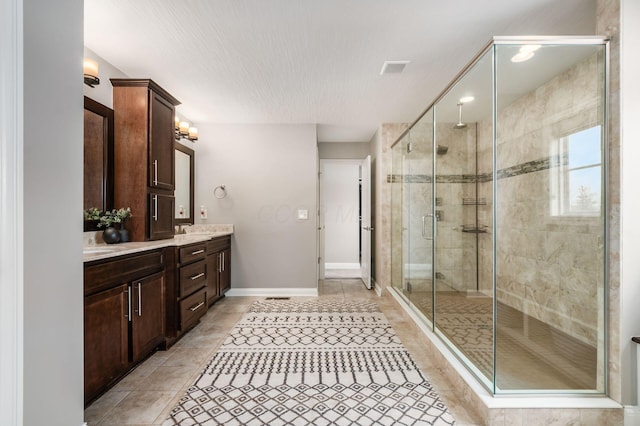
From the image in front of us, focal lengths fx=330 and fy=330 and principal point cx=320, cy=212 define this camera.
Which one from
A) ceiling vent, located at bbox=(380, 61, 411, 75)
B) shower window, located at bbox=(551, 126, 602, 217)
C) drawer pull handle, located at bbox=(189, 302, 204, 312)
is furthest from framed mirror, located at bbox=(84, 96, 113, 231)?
shower window, located at bbox=(551, 126, 602, 217)

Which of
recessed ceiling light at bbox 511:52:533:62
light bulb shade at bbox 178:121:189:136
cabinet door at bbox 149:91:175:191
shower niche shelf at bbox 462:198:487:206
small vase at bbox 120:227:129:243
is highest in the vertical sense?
light bulb shade at bbox 178:121:189:136

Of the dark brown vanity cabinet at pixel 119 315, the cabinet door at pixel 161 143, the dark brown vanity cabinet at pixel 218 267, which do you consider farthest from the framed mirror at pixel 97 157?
the dark brown vanity cabinet at pixel 218 267

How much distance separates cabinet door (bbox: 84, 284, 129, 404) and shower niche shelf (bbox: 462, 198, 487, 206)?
2.52 metres

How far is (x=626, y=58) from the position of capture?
5.64 feet

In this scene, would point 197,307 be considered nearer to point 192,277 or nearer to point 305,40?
point 192,277

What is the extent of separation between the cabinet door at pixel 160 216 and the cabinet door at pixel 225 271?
3.73 feet

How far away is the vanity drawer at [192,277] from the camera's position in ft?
9.86

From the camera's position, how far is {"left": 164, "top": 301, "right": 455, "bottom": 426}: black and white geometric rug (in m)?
1.85

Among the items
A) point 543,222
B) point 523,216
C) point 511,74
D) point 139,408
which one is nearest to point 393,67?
point 511,74

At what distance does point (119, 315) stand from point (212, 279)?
1.75m

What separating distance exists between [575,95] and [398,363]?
7.24 ft

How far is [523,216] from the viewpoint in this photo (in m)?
2.47

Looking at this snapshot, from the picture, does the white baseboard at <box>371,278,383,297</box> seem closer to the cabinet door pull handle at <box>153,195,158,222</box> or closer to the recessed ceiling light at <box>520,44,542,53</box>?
the cabinet door pull handle at <box>153,195,158,222</box>

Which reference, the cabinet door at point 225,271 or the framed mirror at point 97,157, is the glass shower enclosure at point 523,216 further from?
the framed mirror at point 97,157
